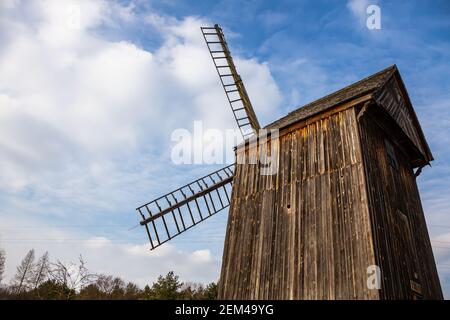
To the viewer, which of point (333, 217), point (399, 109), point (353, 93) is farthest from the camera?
point (399, 109)

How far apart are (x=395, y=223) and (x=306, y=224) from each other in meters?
2.92

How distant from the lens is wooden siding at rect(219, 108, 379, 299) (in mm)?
8242

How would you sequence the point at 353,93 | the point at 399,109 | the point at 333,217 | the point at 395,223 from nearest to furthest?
the point at 333,217 < the point at 395,223 < the point at 353,93 < the point at 399,109

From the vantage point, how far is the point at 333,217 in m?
9.01

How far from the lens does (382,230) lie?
28.8 feet

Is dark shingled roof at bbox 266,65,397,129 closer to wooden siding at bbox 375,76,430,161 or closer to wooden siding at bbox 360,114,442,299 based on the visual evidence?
wooden siding at bbox 375,76,430,161

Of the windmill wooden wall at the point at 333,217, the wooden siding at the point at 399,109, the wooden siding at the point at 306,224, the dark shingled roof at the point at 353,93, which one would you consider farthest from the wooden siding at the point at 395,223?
the dark shingled roof at the point at 353,93

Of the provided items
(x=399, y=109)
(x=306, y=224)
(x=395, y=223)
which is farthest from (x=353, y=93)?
(x=306, y=224)

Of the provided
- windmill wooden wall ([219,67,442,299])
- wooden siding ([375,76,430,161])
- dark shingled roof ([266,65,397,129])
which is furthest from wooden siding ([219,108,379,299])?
wooden siding ([375,76,430,161])

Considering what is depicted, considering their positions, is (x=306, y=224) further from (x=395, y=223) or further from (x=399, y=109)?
(x=399, y=109)

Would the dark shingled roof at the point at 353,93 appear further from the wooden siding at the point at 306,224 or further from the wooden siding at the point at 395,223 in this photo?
the wooden siding at the point at 395,223

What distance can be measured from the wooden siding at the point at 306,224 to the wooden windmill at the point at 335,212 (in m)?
0.03

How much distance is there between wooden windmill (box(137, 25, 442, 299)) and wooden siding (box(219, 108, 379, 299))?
3 centimetres

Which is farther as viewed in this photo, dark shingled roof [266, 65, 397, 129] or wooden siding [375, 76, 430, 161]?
wooden siding [375, 76, 430, 161]
